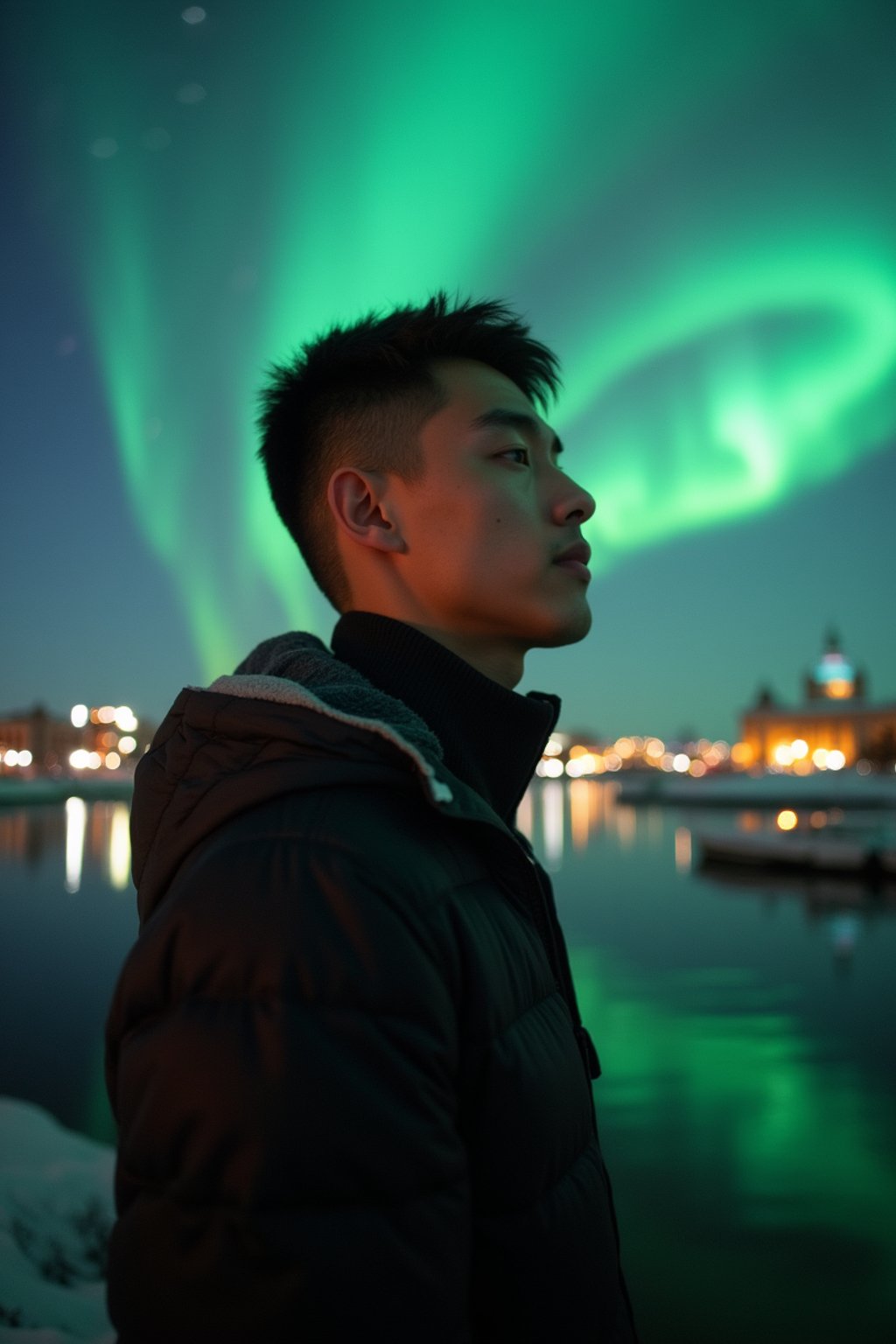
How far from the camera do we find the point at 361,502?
2037 mm

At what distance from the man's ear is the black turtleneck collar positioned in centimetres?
19

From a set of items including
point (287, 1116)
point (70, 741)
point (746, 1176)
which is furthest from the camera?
point (70, 741)

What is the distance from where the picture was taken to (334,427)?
7.13 feet

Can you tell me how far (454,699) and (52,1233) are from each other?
4868mm

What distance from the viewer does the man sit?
3.74 ft

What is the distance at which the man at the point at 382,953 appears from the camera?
3.74ft

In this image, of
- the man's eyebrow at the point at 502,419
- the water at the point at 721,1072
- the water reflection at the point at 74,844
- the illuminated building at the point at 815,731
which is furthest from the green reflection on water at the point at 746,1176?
the illuminated building at the point at 815,731

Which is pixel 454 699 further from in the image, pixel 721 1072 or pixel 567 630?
pixel 721 1072

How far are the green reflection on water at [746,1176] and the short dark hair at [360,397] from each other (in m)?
5.84

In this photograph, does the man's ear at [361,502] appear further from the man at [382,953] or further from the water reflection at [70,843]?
the water reflection at [70,843]

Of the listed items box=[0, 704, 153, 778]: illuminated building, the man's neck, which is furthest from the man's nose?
box=[0, 704, 153, 778]: illuminated building

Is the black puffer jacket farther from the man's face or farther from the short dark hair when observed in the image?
the short dark hair

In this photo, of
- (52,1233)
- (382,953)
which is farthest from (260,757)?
(52,1233)

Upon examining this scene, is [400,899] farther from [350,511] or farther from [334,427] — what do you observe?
[334,427]
